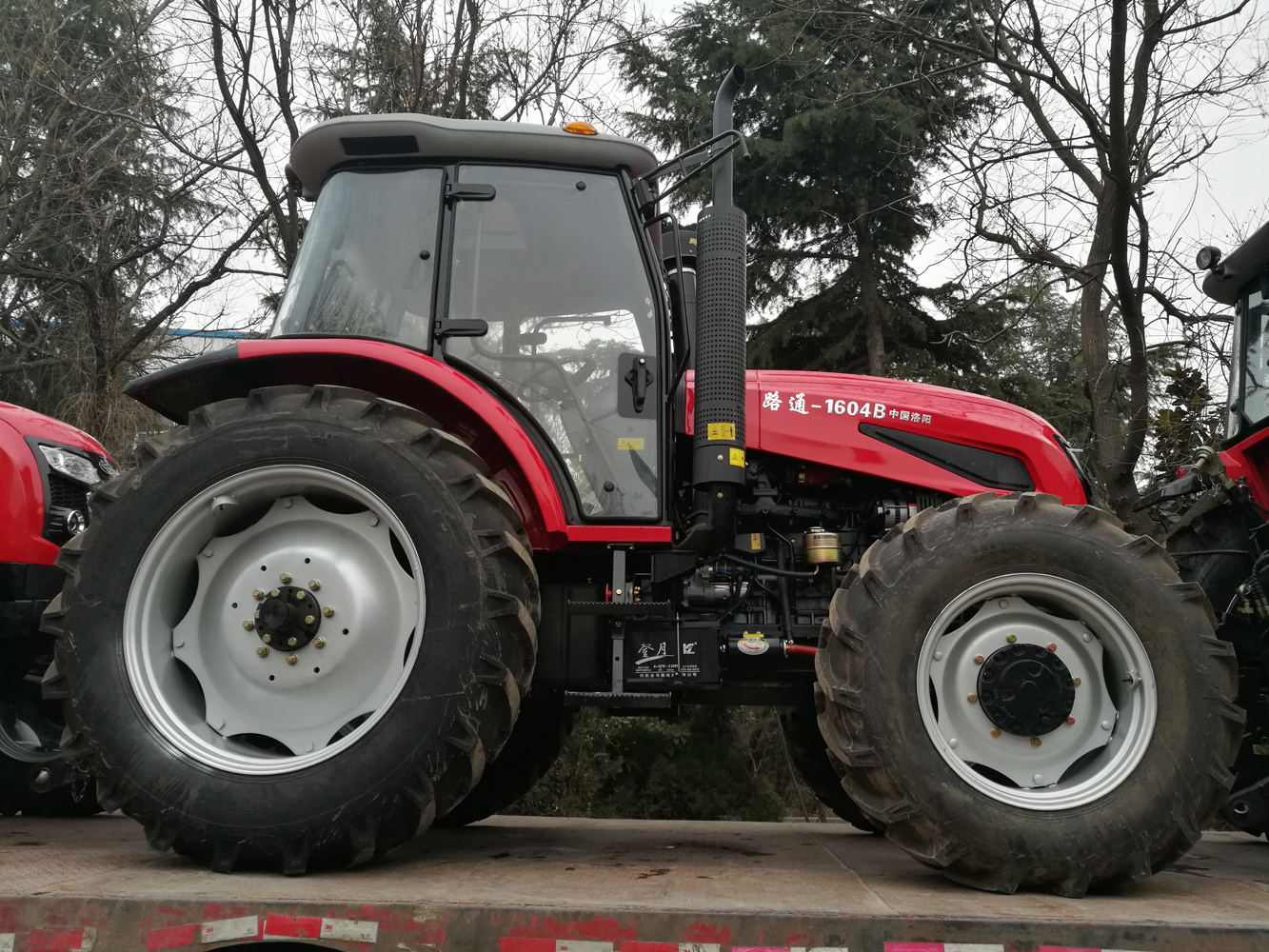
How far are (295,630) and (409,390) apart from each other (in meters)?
0.82

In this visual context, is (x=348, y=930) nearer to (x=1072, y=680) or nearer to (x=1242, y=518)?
(x=1072, y=680)

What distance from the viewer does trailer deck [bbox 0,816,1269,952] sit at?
2078 mm

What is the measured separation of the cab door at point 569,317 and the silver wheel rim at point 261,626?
63 cm

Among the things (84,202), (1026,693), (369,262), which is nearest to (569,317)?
(369,262)

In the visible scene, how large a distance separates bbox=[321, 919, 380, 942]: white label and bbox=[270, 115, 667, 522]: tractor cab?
1.34 m

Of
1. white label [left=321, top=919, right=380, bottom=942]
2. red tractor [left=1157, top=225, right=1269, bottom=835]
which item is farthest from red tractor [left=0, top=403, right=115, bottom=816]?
red tractor [left=1157, top=225, right=1269, bottom=835]

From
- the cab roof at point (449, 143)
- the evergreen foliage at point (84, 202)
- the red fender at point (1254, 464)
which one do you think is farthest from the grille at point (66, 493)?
the evergreen foliage at point (84, 202)

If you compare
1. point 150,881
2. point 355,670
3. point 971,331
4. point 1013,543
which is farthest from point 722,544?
point 971,331

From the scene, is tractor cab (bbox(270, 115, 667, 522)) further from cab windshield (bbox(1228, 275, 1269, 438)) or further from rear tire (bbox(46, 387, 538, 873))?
cab windshield (bbox(1228, 275, 1269, 438))

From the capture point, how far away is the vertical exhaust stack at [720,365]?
10.0ft

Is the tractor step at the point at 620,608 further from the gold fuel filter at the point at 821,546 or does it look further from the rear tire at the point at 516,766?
the rear tire at the point at 516,766

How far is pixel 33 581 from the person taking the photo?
129 inches

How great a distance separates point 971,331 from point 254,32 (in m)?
6.93

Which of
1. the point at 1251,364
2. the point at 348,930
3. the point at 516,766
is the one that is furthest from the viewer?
the point at 1251,364
